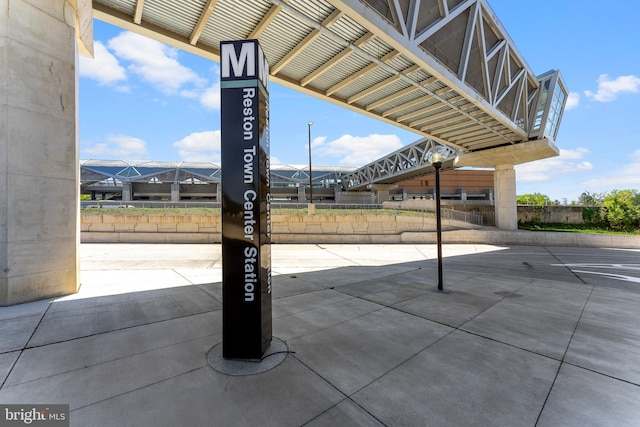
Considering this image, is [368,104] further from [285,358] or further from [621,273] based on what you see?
[285,358]

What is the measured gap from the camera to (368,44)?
35.5 feet

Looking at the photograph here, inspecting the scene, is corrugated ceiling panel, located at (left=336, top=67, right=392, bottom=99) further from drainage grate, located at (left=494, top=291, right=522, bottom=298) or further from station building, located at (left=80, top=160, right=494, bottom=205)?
station building, located at (left=80, top=160, right=494, bottom=205)

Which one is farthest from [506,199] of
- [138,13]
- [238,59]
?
[138,13]

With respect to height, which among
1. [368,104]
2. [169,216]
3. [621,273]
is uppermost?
[368,104]

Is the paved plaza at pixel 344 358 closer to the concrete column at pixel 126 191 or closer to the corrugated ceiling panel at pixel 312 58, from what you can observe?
the corrugated ceiling panel at pixel 312 58

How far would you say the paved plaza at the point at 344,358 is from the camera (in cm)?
282

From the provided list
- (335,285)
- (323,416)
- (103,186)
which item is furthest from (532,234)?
(103,186)

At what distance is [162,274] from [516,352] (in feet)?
33.1

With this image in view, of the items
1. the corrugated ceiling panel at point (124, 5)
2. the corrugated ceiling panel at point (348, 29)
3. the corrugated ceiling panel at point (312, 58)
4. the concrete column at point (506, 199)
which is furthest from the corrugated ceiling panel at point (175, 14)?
the concrete column at point (506, 199)

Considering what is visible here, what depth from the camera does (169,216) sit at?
18.7 metres

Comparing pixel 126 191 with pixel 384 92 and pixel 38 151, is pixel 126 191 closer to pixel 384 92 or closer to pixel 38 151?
pixel 38 151

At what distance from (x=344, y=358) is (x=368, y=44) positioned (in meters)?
11.6

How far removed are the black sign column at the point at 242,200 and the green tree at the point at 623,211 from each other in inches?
1641

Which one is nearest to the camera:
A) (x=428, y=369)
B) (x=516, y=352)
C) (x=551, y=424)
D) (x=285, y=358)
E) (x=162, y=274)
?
(x=551, y=424)
